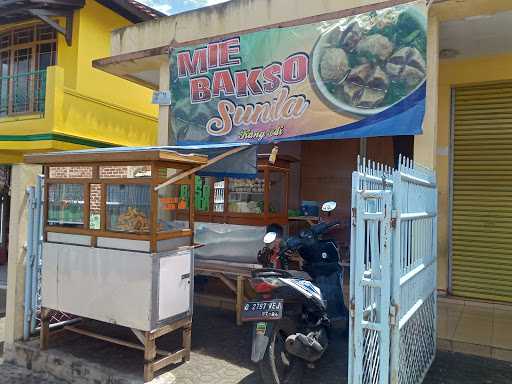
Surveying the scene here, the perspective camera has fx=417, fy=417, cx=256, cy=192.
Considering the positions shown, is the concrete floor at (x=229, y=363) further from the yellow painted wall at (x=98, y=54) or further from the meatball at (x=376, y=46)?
the yellow painted wall at (x=98, y=54)

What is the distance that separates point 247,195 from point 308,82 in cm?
227

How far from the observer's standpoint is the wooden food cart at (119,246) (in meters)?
3.97

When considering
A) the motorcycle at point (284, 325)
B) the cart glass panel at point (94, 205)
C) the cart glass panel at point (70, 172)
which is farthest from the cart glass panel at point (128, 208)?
the motorcycle at point (284, 325)

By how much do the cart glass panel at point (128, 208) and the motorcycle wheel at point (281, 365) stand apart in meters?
1.65

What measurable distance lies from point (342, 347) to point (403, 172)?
8.49 ft

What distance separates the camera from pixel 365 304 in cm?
304

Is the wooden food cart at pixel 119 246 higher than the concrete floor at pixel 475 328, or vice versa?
the wooden food cart at pixel 119 246

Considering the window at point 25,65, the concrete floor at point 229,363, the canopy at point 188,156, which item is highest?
the window at point 25,65

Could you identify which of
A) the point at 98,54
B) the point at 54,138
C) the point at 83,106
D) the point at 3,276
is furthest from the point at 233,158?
the point at 98,54

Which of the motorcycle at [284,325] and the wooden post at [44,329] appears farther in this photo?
the wooden post at [44,329]

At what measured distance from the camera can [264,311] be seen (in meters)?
3.69

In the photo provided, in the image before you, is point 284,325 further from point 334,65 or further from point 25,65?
point 25,65

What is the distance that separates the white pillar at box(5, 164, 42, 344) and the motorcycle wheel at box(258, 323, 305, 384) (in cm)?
294

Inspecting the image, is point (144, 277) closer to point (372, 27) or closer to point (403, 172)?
point (403, 172)
